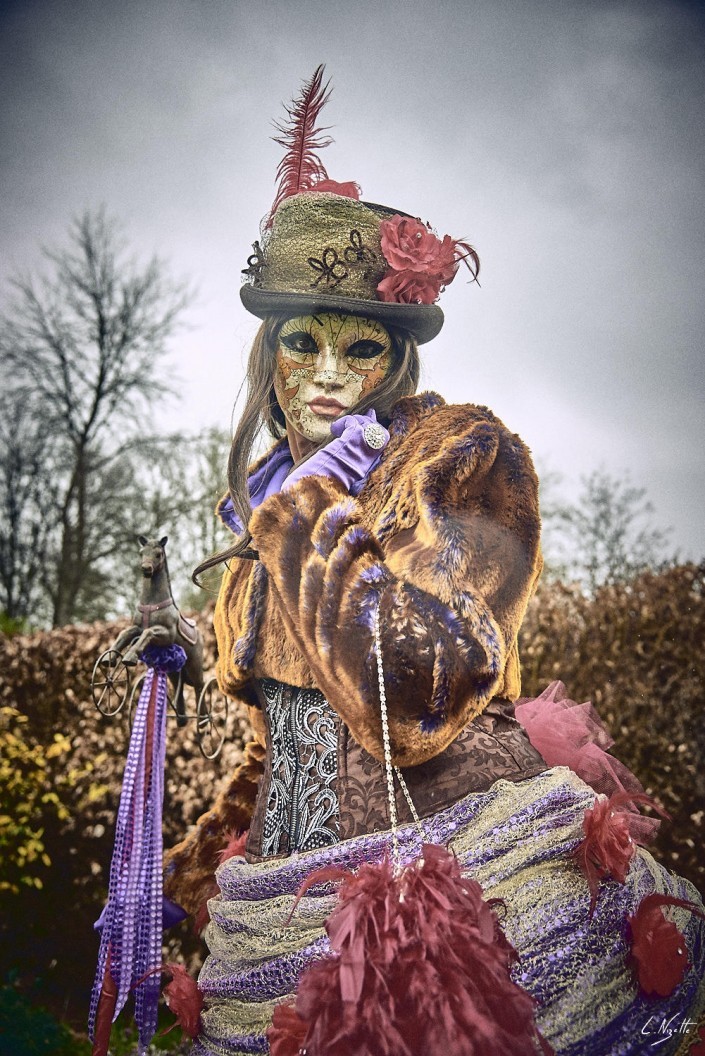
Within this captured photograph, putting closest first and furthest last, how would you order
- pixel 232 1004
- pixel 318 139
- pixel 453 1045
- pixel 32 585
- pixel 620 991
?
pixel 453 1045 → pixel 620 991 → pixel 232 1004 → pixel 318 139 → pixel 32 585

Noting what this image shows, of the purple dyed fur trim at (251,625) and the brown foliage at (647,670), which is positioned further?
the brown foliage at (647,670)

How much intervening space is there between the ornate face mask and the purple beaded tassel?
745mm

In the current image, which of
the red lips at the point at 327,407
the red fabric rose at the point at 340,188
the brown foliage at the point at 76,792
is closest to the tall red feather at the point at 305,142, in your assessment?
the red fabric rose at the point at 340,188

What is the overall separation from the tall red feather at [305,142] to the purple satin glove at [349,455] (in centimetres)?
60

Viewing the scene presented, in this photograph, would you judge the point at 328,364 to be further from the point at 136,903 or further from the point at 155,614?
the point at 136,903

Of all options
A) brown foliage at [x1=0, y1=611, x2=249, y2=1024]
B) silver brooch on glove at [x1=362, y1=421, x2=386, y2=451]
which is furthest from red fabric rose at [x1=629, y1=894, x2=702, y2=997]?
brown foliage at [x1=0, y1=611, x2=249, y2=1024]

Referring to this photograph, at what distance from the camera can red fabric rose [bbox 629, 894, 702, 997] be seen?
1.10m

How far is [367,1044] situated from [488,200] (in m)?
1.62

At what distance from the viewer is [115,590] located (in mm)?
3176

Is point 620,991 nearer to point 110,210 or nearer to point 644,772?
point 644,772

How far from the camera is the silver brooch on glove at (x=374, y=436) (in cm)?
140

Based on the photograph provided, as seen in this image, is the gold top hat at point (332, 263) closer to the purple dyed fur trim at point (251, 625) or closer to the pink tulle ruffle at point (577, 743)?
the purple dyed fur trim at point (251, 625)

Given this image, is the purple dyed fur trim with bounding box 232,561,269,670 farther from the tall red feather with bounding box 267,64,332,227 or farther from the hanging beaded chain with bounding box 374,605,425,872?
the tall red feather with bounding box 267,64,332,227

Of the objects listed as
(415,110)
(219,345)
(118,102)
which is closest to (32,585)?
(219,345)
